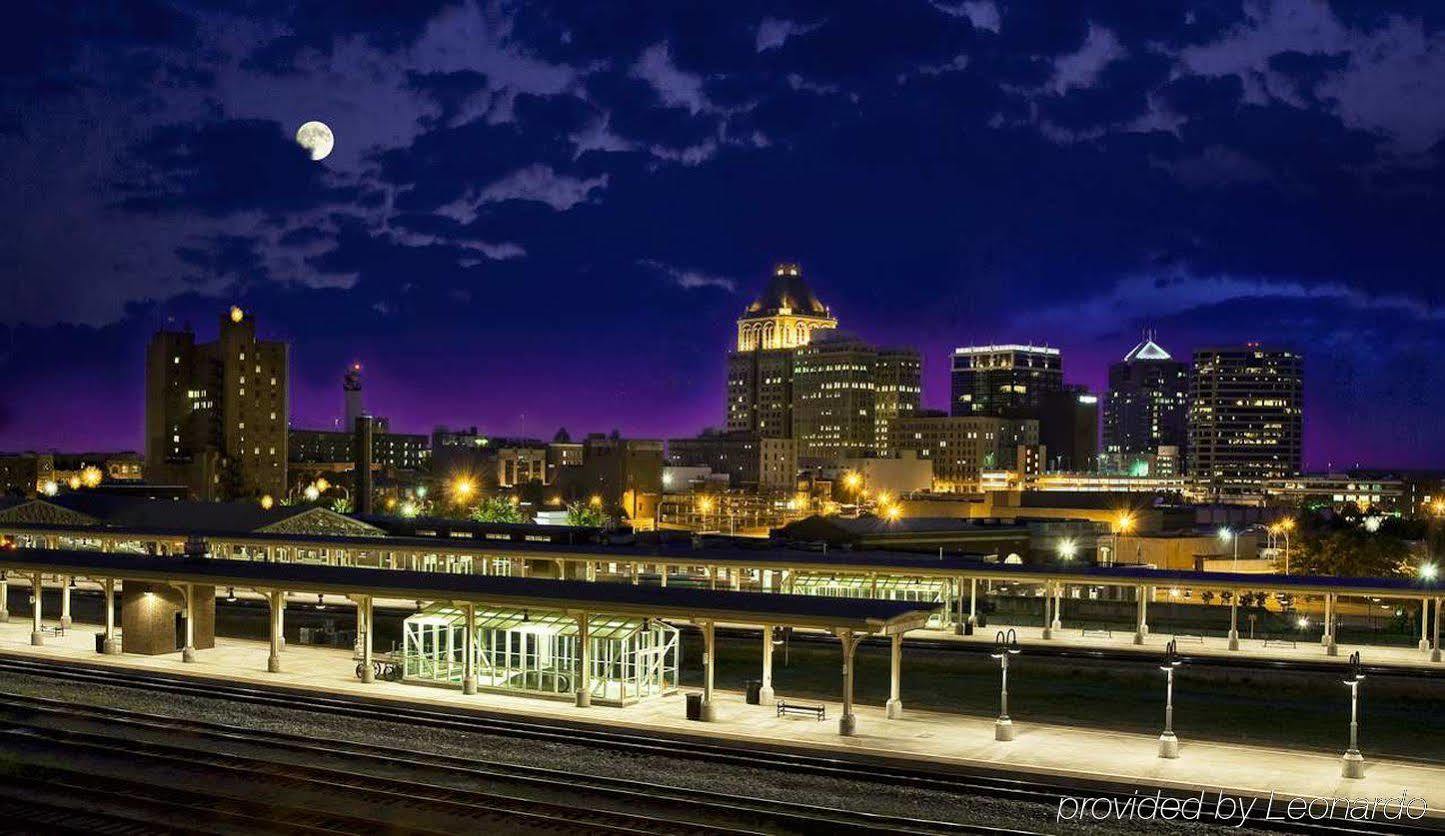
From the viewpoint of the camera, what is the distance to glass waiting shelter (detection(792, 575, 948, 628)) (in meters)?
64.1

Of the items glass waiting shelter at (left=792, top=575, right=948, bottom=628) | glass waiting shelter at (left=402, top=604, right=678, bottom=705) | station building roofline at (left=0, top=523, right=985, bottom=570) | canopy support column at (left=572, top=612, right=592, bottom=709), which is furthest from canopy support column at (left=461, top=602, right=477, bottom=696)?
glass waiting shelter at (left=792, top=575, right=948, bottom=628)

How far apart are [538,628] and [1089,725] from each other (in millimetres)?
16934

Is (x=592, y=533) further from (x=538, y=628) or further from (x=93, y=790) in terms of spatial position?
(x=93, y=790)

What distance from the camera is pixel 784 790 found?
101ft

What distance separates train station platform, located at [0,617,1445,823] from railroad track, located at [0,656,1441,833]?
614 mm

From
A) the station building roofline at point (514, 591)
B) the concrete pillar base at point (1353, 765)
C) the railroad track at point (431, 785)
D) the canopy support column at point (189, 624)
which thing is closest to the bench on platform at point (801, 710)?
the station building roofline at point (514, 591)

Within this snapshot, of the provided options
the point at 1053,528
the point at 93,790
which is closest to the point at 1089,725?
the point at 93,790

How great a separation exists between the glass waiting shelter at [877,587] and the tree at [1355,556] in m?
40.7

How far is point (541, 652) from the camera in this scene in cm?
4203

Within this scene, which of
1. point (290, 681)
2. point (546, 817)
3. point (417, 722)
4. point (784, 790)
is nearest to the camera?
point (546, 817)

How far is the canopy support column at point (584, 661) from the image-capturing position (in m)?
39.4

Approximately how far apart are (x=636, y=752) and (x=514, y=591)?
9.13 meters

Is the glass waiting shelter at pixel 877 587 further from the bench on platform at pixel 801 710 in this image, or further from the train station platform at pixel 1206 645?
the bench on platform at pixel 801 710

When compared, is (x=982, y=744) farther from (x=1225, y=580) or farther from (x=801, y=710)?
(x=1225, y=580)
